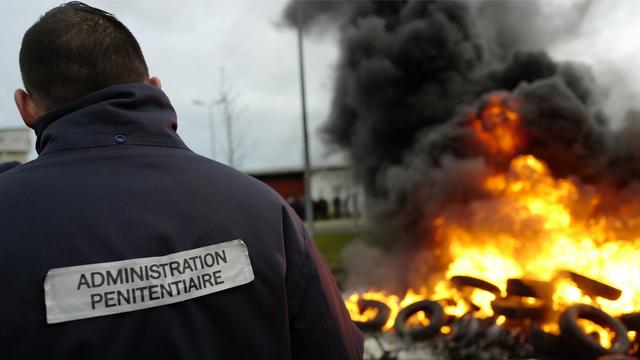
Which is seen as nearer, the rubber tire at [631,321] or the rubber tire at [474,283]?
the rubber tire at [631,321]

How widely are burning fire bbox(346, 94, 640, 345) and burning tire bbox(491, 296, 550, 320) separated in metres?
0.17

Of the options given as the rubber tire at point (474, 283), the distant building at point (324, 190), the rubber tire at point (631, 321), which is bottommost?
the rubber tire at point (631, 321)

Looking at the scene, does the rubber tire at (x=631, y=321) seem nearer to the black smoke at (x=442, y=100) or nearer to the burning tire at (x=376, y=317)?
the burning tire at (x=376, y=317)

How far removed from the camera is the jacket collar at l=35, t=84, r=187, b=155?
1239 millimetres

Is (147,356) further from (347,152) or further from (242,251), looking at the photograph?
(347,152)

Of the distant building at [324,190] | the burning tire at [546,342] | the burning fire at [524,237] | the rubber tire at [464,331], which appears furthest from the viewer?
the distant building at [324,190]

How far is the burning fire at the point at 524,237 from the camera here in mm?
8773

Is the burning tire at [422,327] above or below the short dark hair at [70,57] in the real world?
below

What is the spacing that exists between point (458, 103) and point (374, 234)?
14.0ft

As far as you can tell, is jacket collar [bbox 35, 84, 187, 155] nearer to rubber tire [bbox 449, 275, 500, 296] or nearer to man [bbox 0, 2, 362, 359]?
man [bbox 0, 2, 362, 359]

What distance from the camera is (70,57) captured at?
1.31 m

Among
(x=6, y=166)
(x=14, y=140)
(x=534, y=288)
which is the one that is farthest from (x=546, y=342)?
(x=6, y=166)

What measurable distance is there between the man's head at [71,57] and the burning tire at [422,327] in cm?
712

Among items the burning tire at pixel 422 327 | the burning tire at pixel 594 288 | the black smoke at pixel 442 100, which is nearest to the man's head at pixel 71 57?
the burning tire at pixel 422 327
